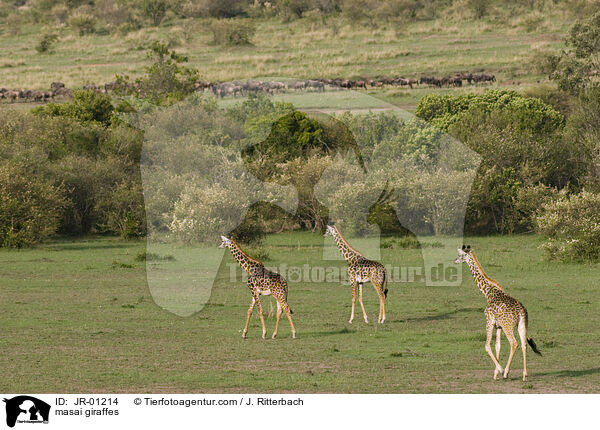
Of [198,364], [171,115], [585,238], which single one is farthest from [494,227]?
[198,364]

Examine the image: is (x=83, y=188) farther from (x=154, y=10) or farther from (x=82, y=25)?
(x=154, y=10)

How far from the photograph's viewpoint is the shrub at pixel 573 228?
27.6m

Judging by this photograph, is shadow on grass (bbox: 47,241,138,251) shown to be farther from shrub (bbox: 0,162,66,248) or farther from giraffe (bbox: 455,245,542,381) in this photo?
giraffe (bbox: 455,245,542,381)

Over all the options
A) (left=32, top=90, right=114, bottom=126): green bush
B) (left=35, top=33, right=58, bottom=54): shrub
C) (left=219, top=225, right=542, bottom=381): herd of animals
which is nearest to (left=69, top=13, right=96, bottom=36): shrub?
(left=35, top=33, right=58, bottom=54): shrub

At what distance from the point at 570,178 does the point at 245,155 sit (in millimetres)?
13036

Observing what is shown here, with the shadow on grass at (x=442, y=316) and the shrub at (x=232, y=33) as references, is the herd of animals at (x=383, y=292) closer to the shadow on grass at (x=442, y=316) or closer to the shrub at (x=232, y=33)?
the shadow on grass at (x=442, y=316)

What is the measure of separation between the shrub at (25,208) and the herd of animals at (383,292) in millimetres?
17384

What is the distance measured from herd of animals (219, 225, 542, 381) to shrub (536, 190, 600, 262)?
11170 millimetres

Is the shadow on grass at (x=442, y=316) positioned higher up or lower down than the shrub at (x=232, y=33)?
higher up

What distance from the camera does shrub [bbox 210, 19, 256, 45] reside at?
266 ft

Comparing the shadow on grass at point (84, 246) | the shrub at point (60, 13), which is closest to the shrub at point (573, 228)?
the shadow on grass at point (84, 246)
